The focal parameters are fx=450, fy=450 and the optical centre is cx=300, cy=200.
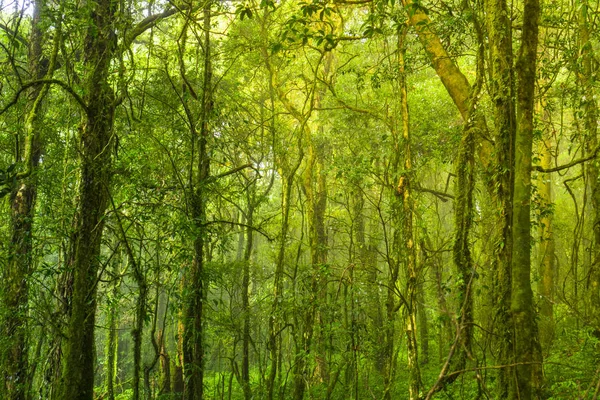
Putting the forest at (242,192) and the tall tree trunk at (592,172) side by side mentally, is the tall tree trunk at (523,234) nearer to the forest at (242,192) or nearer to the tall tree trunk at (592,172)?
the forest at (242,192)

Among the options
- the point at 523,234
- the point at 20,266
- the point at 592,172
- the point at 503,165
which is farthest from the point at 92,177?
the point at 592,172

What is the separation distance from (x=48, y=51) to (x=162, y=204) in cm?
385

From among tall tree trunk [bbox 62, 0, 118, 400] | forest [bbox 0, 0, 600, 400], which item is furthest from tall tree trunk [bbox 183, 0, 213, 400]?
tall tree trunk [bbox 62, 0, 118, 400]

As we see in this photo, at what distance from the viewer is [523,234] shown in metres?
3.00

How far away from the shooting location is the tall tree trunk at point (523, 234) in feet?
9.61

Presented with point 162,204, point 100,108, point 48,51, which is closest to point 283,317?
point 162,204

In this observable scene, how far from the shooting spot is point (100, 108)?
5.41 m

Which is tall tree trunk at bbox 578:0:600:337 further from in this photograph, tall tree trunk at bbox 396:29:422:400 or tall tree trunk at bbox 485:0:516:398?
tall tree trunk at bbox 396:29:422:400

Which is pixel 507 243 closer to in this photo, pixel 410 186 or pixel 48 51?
pixel 410 186

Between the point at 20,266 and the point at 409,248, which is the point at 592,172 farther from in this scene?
the point at 20,266

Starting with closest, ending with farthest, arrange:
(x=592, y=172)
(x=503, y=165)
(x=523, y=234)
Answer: (x=523, y=234), (x=503, y=165), (x=592, y=172)

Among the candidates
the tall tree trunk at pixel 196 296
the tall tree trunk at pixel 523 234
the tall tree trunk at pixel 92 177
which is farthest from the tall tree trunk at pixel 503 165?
the tall tree trunk at pixel 92 177

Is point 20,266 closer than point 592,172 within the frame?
Yes

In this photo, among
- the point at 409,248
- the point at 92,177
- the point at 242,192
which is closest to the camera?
the point at 92,177
